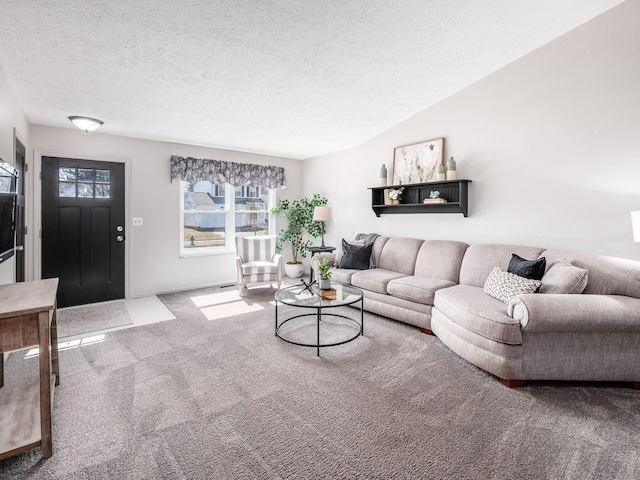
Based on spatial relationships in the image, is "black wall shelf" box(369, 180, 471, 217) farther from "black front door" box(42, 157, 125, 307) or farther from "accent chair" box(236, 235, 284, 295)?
"black front door" box(42, 157, 125, 307)

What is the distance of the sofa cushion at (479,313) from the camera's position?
93.4 inches

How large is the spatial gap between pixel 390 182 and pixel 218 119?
2.52 m

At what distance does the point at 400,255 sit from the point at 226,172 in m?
3.19

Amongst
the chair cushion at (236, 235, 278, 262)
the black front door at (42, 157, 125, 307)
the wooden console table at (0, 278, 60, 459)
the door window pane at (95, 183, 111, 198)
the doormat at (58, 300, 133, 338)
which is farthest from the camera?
the chair cushion at (236, 235, 278, 262)

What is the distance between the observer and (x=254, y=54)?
2.75m

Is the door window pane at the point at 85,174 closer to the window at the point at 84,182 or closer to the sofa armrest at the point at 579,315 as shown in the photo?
the window at the point at 84,182

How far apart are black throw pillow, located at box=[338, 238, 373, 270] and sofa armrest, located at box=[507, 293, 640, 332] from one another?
7.49 feet

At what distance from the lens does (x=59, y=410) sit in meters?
2.05

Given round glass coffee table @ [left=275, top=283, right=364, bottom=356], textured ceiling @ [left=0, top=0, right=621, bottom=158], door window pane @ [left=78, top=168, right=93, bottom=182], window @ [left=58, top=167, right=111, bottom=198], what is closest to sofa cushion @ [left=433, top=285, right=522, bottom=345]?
round glass coffee table @ [left=275, top=283, right=364, bottom=356]

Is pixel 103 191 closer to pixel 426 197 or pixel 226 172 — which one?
pixel 226 172

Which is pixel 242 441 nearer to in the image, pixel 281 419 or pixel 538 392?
pixel 281 419

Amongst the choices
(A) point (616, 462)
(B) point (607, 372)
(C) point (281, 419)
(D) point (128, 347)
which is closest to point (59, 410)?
(D) point (128, 347)

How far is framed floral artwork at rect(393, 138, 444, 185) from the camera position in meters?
4.21

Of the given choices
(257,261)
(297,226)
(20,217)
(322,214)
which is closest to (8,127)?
(20,217)
